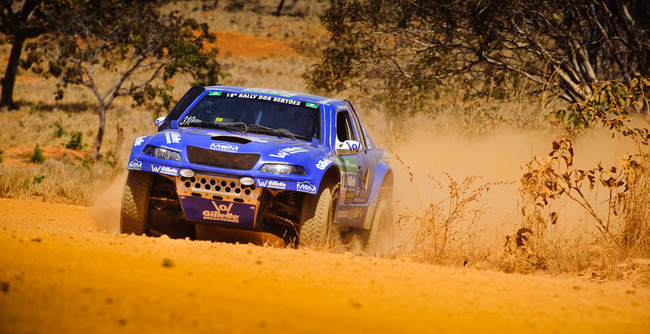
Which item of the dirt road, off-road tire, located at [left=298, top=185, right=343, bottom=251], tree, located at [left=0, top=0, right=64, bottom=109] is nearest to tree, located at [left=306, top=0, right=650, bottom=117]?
off-road tire, located at [left=298, top=185, right=343, bottom=251]

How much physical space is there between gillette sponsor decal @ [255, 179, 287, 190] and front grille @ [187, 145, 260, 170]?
17 cm

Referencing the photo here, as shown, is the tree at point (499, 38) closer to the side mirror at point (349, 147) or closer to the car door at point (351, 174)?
the car door at point (351, 174)

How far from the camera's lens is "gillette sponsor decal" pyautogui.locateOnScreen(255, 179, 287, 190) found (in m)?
7.08

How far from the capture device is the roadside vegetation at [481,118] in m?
7.76

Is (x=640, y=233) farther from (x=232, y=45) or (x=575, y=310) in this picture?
(x=232, y=45)

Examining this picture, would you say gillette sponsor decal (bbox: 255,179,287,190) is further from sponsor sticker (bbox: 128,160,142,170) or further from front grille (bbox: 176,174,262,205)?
sponsor sticker (bbox: 128,160,142,170)

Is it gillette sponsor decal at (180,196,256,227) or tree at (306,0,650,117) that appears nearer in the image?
gillette sponsor decal at (180,196,256,227)

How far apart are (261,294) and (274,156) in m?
2.73

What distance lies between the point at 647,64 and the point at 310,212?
38.4 feet

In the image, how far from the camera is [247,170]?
712 centimetres

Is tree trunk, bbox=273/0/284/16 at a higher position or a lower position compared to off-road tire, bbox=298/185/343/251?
higher

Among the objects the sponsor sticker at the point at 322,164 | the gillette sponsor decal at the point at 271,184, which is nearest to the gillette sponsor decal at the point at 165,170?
the gillette sponsor decal at the point at 271,184

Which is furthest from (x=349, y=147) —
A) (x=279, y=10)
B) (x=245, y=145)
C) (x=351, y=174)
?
(x=279, y=10)

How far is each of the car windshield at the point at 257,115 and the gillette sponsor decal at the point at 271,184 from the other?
1129 mm
